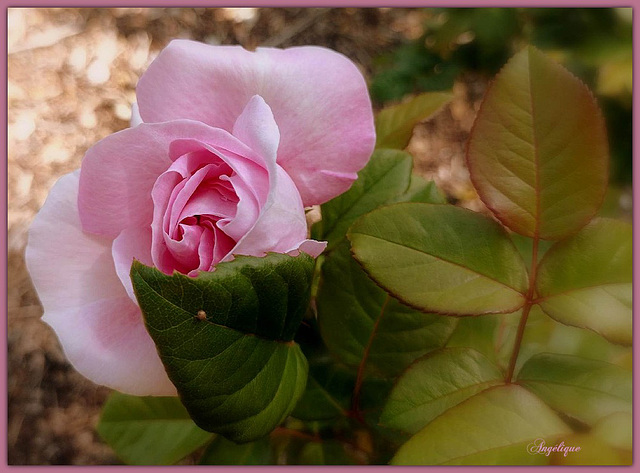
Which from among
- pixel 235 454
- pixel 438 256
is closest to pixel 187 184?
pixel 438 256

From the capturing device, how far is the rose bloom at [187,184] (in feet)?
1.13

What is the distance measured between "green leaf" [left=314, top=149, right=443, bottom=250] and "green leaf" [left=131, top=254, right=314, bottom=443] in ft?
0.39

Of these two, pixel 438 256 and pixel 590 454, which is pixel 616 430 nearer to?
pixel 590 454

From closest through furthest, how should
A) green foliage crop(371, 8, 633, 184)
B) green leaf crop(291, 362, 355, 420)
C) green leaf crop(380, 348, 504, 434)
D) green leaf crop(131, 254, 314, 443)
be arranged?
1. green leaf crop(131, 254, 314, 443)
2. green leaf crop(380, 348, 504, 434)
3. green leaf crop(291, 362, 355, 420)
4. green foliage crop(371, 8, 633, 184)

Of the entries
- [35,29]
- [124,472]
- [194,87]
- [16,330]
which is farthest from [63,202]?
[35,29]

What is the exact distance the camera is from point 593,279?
38cm

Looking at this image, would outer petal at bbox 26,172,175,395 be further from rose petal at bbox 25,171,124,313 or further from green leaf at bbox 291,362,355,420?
green leaf at bbox 291,362,355,420

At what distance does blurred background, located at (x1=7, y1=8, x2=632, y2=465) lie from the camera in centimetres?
128

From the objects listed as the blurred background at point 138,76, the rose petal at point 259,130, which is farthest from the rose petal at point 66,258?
the blurred background at point 138,76

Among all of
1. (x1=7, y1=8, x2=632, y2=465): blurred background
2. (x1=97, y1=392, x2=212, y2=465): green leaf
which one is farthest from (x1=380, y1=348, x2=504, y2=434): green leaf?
(x1=7, y1=8, x2=632, y2=465): blurred background

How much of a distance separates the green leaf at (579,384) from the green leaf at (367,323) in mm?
70

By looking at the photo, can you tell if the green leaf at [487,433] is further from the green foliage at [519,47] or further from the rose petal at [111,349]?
the green foliage at [519,47]

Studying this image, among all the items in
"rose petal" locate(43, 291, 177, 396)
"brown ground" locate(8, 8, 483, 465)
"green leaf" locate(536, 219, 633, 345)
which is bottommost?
"brown ground" locate(8, 8, 483, 465)

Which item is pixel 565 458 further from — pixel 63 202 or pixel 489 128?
pixel 63 202
